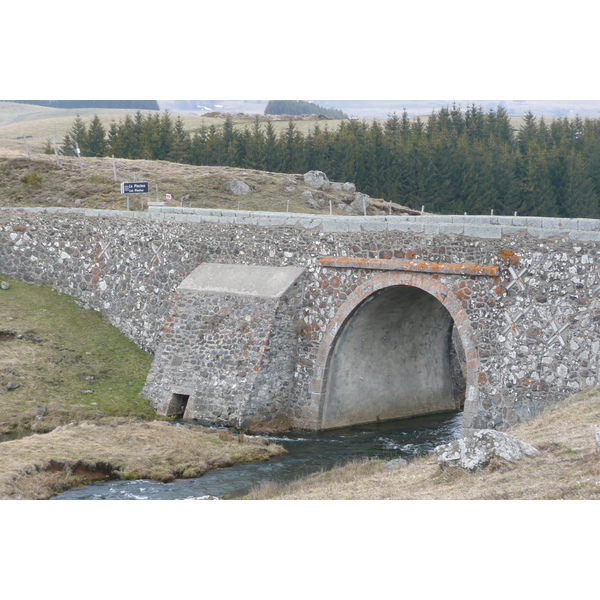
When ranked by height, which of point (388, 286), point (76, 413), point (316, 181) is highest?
point (316, 181)

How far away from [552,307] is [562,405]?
99.8 inches

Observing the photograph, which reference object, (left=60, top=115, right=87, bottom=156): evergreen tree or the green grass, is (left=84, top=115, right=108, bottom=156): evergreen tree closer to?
(left=60, top=115, right=87, bottom=156): evergreen tree

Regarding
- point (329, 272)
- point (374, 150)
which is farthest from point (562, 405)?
point (374, 150)

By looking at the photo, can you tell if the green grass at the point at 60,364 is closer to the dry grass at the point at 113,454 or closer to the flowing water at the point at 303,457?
the dry grass at the point at 113,454

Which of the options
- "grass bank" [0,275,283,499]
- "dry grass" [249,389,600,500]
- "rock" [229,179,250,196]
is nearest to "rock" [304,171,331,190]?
"rock" [229,179,250,196]

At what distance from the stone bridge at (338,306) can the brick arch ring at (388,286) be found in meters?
0.04

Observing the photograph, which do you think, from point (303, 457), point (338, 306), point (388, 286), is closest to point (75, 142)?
point (338, 306)

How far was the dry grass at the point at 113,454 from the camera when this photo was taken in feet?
64.8

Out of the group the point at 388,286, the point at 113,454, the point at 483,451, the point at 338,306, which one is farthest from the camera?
the point at 338,306

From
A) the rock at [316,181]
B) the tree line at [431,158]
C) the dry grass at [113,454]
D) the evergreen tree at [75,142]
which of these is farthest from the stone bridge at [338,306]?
the evergreen tree at [75,142]

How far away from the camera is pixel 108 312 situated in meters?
33.5

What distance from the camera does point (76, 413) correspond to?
85.4 ft

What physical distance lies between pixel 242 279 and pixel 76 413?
22.1 feet

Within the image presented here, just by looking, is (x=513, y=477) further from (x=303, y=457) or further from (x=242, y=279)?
(x=242, y=279)
